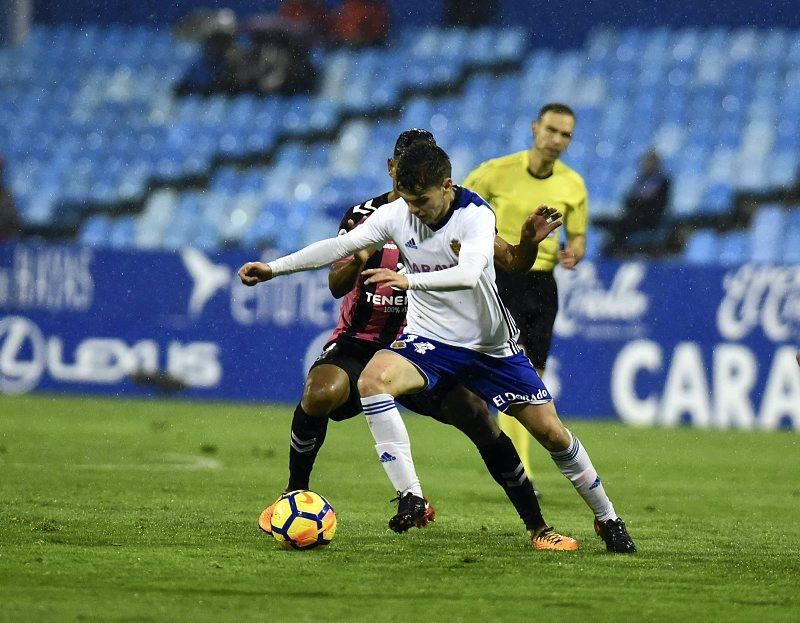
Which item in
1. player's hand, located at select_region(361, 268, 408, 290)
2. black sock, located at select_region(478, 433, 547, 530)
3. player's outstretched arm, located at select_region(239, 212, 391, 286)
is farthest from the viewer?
black sock, located at select_region(478, 433, 547, 530)

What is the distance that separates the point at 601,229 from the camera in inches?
698

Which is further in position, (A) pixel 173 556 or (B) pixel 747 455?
(B) pixel 747 455

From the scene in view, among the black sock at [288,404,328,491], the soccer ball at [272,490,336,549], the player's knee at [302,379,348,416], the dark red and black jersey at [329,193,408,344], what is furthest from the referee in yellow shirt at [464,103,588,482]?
the soccer ball at [272,490,336,549]

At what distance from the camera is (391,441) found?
22.6 feet

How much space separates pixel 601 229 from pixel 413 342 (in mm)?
11122

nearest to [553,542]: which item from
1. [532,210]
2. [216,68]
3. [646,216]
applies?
[532,210]

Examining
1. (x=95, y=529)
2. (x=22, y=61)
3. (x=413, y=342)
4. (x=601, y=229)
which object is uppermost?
(x=22, y=61)

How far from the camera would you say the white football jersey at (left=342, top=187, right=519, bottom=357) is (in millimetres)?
6691

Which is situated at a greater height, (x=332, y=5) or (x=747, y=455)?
(x=332, y=5)

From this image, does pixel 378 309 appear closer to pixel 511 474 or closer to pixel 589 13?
pixel 511 474

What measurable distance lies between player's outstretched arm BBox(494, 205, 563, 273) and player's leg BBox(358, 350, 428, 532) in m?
0.66

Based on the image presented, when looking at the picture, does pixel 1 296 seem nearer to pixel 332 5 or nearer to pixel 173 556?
pixel 332 5

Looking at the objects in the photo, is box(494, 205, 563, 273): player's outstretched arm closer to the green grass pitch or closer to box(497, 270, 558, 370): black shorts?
the green grass pitch

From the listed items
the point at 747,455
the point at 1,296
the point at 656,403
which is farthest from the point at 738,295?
the point at 1,296
